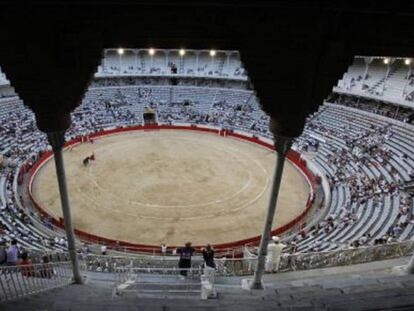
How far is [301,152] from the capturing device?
33062 mm

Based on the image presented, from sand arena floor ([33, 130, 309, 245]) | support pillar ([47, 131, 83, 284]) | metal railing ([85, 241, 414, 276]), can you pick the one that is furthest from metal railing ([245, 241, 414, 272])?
sand arena floor ([33, 130, 309, 245])

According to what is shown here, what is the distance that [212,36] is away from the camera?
6.05 m

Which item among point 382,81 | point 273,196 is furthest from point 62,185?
point 382,81

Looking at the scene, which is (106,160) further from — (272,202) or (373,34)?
(373,34)

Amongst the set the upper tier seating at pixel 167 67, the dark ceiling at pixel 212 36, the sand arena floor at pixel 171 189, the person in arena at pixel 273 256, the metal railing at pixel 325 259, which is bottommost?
the sand arena floor at pixel 171 189

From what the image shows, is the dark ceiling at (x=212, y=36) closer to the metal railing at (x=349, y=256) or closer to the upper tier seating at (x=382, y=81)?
the metal railing at (x=349, y=256)

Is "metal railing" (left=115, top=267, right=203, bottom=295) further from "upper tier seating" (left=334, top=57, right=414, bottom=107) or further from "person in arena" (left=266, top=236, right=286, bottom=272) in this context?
"upper tier seating" (left=334, top=57, right=414, bottom=107)

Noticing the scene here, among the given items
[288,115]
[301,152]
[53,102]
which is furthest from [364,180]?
[53,102]

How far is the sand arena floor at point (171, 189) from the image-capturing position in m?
22.6

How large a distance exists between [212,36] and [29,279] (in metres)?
6.46

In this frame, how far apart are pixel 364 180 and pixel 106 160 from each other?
18.7m

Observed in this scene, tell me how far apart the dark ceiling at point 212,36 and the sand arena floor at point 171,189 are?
1592 centimetres

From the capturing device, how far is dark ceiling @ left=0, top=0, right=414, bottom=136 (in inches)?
218

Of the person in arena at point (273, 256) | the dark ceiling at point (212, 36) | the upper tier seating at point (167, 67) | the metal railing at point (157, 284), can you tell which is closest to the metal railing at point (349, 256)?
the person in arena at point (273, 256)
